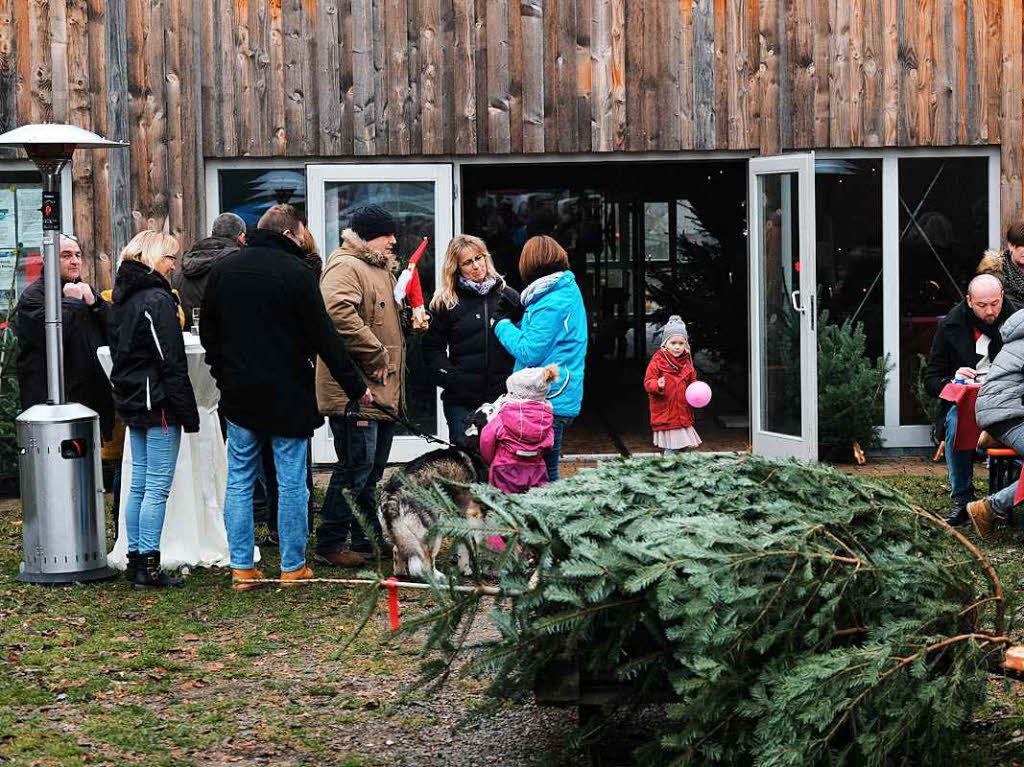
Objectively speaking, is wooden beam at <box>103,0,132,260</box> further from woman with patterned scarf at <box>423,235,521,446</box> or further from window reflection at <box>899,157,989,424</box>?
window reflection at <box>899,157,989,424</box>

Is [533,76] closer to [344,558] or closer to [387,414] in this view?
[387,414]

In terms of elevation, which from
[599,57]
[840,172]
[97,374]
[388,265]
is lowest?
[97,374]

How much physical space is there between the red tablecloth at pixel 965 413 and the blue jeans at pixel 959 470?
0.18m

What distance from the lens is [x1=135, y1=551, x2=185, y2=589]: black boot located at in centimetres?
791

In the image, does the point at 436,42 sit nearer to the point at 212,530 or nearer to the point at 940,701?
the point at 212,530

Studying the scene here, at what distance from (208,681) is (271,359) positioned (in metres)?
1.77

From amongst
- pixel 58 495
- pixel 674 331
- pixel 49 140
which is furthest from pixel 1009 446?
pixel 49 140

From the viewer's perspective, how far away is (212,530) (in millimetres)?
8555

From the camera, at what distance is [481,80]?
12.1 metres

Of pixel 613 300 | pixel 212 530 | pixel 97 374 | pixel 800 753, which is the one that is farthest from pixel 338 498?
pixel 613 300

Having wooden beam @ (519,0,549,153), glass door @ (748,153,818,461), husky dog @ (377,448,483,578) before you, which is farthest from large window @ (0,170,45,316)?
husky dog @ (377,448,483,578)

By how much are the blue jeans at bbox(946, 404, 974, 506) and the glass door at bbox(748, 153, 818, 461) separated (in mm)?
2153

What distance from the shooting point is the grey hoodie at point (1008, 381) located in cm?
810

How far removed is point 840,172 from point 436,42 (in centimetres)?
338
